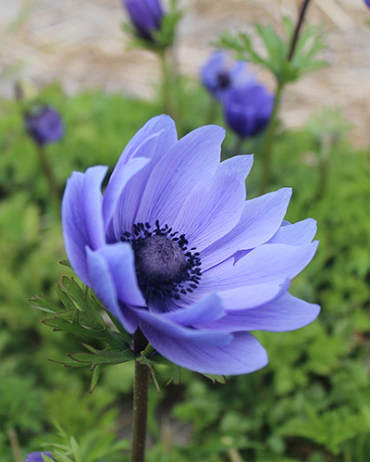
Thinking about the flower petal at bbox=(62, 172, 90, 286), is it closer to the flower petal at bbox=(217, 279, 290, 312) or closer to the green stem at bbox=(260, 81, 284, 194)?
the flower petal at bbox=(217, 279, 290, 312)

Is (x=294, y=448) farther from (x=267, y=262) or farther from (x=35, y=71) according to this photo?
(x=35, y=71)

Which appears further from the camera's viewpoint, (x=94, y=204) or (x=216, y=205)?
(x=216, y=205)

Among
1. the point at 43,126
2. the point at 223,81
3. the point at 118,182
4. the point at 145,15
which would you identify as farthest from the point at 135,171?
the point at 223,81

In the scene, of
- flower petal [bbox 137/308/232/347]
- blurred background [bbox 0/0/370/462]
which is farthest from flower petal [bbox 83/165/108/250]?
blurred background [bbox 0/0/370/462]

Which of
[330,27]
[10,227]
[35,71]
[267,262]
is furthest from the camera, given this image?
[330,27]

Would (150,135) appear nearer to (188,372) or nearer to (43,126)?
(188,372)

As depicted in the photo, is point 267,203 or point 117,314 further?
point 267,203

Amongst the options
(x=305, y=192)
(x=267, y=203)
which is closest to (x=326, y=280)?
(x=305, y=192)
